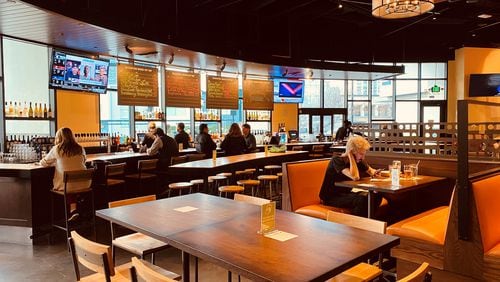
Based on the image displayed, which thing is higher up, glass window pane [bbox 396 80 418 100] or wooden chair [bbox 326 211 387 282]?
glass window pane [bbox 396 80 418 100]

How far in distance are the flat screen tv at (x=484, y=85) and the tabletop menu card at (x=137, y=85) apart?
9391mm

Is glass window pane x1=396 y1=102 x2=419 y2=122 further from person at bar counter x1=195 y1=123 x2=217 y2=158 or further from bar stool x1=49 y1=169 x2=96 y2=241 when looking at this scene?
bar stool x1=49 y1=169 x2=96 y2=241

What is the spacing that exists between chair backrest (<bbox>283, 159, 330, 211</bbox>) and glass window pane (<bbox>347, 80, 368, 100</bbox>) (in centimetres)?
930

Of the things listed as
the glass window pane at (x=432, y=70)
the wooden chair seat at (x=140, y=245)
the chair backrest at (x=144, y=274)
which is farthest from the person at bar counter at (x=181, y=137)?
the glass window pane at (x=432, y=70)

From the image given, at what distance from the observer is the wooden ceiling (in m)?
5.71

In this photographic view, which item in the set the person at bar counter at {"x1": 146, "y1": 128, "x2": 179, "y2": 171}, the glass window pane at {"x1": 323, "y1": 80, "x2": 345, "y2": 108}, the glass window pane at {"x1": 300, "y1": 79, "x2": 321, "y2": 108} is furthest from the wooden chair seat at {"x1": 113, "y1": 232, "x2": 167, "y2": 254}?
the glass window pane at {"x1": 323, "y1": 80, "x2": 345, "y2": 108}

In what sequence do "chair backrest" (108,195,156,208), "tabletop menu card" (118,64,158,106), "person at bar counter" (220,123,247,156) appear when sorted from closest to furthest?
"chair backrest" (108,195,156,208) < "tabletop menu card" (118,64,158,106) < "person at bar counter" (220,123,247,156)

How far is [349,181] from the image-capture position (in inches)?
173

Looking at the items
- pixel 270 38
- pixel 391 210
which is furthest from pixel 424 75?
pixel 391 210

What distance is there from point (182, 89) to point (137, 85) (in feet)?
3.91

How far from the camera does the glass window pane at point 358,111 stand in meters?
13.8

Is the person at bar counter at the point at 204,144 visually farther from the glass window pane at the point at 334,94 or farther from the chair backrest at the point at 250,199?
the glass window pane at the point at 334,94

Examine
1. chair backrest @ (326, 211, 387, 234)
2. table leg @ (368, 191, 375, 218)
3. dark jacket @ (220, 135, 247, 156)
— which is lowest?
table leg @ (368, 191, 375, 218)

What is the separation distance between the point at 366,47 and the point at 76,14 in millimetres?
10004
